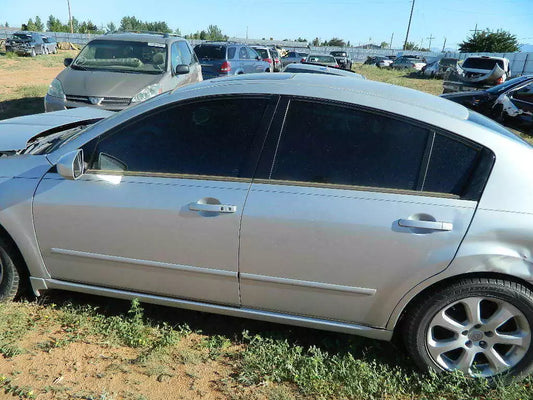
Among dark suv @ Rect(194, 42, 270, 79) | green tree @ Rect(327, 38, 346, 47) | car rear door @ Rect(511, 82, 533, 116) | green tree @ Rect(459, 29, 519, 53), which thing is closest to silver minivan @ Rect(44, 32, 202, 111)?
dark suv @ Rect(194, 42, 270, 79)

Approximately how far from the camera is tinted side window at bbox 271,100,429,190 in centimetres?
223

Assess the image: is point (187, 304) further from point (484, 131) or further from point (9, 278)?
point (484, 131)

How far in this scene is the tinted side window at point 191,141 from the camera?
2402mm

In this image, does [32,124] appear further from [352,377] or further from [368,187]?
[352,377]

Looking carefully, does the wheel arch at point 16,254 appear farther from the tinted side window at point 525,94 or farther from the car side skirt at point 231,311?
the tinted side window at point 525,94

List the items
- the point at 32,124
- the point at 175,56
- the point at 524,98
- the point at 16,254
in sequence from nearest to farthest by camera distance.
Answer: the point at 16,254 → the point at 32,124 → the point at 175,56 → the point at 524,98

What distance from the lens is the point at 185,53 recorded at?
8469mm

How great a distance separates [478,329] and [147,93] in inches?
230

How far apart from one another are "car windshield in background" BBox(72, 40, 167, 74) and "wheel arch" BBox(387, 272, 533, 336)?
6161 millimetres

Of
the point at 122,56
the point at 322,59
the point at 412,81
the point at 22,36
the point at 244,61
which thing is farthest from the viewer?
the point at 22,36

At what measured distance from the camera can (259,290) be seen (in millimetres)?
2436

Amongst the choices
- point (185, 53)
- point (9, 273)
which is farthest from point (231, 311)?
point (185, 53)

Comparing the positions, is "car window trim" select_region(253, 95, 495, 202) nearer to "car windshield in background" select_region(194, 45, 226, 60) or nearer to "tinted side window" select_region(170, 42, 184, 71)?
"tinted side window" select_region(170, 42, 184, 71)

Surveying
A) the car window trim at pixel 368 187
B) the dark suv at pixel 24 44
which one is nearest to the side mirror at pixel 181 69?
the car window trim at pixel 368 187
